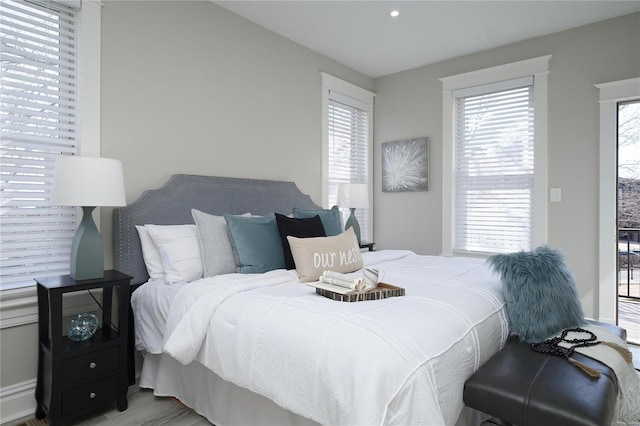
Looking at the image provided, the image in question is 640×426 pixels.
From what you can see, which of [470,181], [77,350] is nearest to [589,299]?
[470,181]

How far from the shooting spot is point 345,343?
4.08ft

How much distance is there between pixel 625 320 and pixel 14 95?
5.21 meters

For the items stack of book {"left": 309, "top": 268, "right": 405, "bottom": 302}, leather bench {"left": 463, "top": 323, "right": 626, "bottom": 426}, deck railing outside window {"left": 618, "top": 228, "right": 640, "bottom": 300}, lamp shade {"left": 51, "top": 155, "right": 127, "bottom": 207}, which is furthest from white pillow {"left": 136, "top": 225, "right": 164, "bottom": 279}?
deck railing outside window {"left": 618, "top": 228, "right": 640, "bottom": 300}

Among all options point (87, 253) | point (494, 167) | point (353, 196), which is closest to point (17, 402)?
point (87, 253)

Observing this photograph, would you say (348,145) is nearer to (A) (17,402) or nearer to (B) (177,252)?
(B) (177,252)

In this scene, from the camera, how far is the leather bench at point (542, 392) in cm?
119

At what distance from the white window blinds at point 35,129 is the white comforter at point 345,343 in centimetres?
97

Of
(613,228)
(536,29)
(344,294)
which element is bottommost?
(344,294)

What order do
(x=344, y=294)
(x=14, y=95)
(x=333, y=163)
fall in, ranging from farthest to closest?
1. (x=333, y=163)
2. (x=14, y=95)
3. (x=344, y=294)

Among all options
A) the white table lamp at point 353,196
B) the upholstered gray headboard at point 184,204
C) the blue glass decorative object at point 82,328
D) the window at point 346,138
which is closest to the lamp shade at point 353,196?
the white table lamp at point 353,196

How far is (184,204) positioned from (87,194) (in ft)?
2.58

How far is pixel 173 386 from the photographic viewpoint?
214cm

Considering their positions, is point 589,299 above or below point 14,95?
below

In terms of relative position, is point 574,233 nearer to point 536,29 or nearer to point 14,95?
point 536,29
